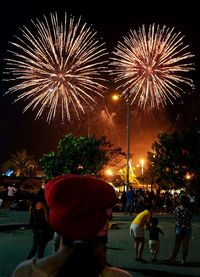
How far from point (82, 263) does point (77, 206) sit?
0.25 meters

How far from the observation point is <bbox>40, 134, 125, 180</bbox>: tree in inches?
1430

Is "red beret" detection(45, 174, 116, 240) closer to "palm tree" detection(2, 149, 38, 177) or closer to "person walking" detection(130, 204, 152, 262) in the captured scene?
"person walking" detection(130, 204, 152, 262)

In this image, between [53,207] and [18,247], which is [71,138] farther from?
[53,207]

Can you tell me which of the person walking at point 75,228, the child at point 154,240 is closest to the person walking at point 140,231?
the child at point 154,240

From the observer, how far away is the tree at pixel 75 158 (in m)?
36.3

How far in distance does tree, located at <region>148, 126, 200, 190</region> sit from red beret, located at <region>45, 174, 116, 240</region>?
118 ft

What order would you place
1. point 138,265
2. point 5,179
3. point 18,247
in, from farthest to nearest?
1. point 5,179
2. point 18,247
3. point 138,265

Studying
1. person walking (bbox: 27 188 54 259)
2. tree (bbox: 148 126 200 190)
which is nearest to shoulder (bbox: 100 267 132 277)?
person walking (bbox: 27 188 54 259)

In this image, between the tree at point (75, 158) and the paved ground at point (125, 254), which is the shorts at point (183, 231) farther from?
the tree at point (75, 158)

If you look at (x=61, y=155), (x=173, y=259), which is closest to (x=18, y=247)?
(x=173, y=259)

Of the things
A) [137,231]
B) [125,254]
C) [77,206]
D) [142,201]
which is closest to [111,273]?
[77,206]

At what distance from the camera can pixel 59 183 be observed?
7.79 ft

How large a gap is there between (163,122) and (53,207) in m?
75.4

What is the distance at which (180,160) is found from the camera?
125 feet
